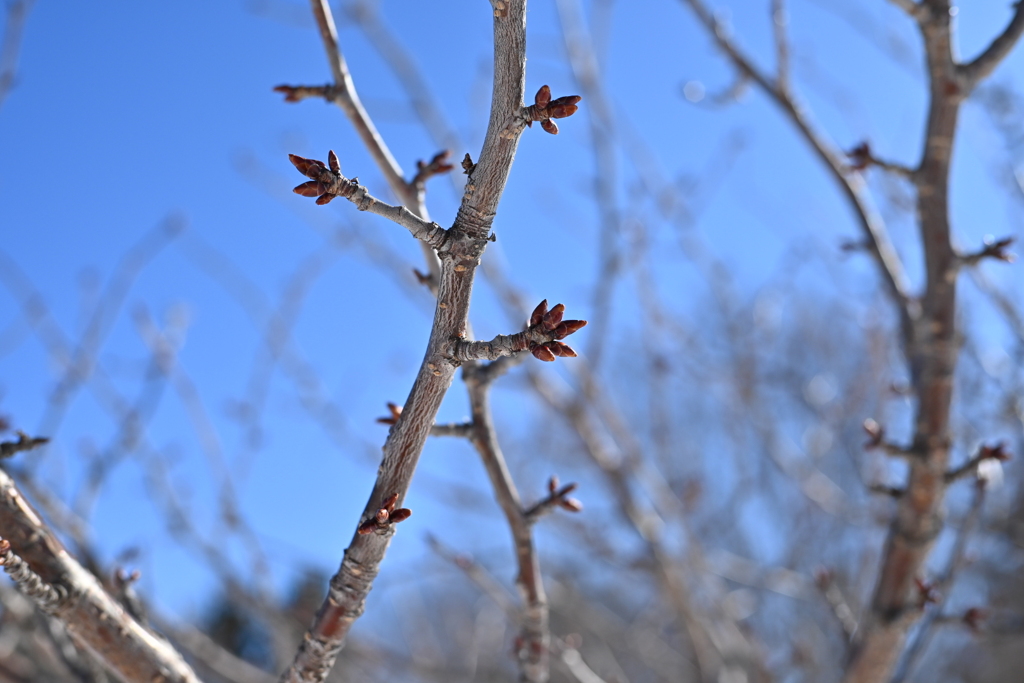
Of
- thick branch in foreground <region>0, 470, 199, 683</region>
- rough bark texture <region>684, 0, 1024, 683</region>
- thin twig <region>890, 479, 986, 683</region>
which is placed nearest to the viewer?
thick branch in foreground <region>0, 470, 199, 683</region>

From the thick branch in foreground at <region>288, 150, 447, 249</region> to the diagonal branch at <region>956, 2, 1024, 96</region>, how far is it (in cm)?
166

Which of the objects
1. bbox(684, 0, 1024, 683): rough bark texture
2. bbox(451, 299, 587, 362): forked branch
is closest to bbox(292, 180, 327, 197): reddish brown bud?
bbox(451, 299, 587, 362): forked branch

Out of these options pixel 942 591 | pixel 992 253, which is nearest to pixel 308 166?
pixel 992 253

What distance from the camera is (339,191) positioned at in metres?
0.84

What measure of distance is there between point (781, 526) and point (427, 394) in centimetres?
766

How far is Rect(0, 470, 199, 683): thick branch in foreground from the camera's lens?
1.12m

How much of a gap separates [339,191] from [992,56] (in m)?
1.78

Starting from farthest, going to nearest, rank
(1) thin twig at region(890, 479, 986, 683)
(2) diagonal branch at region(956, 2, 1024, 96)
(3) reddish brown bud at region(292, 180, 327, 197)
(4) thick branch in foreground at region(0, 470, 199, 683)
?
(1) thin twig at region(890, 479, 986, 683), (2) diagonal branch at region(956, 2, 1024, 96), (4) thick branch in foreground at region(0, 470, 199, 683), (3) reddish brown bud at region(292, 180, 327, 197)

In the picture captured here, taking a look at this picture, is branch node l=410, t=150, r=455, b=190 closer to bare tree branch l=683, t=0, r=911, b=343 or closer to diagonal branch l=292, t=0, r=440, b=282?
diagonal branch l=292, t=0, r=440, b=282

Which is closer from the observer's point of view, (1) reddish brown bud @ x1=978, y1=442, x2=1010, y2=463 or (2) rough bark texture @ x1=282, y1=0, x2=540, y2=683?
(2) rough bark texture @ x1=282, y1=0, x2=540, y2=683

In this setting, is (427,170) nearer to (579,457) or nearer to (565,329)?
(565,329)

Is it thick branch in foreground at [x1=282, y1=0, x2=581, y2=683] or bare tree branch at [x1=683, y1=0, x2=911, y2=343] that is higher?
bare tree branch at [x1=683, y1=0, x2=911, y2=343]

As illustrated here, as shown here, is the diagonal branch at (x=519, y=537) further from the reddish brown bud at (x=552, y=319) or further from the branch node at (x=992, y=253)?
the branch node at (x=992, y=253)

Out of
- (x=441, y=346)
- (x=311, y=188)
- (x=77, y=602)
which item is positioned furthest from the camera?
(x=77, y=602)
